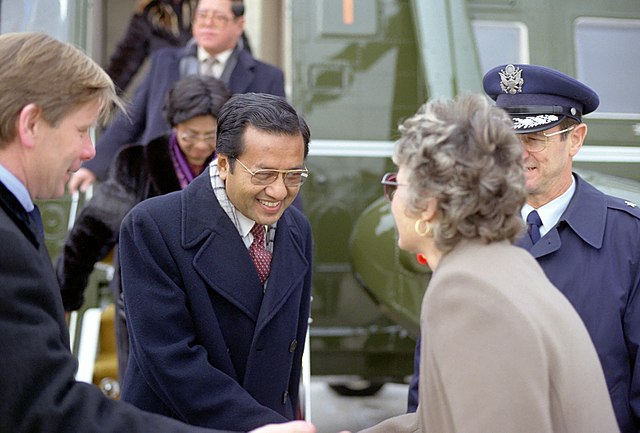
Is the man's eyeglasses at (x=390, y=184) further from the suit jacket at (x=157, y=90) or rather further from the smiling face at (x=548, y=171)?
the suit jacket at (x=157, y=90)

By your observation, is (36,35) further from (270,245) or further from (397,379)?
(397,379)

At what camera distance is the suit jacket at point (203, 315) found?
254cm

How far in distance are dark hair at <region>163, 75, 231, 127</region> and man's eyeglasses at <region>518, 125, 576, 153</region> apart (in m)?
1.47

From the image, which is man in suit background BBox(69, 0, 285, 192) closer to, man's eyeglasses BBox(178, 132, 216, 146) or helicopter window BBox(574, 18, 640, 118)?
man's eyeglasses BBox(178, 132, 216, 146)

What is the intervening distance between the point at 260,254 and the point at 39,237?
0.94 meters

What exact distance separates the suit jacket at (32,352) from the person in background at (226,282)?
0.60 m

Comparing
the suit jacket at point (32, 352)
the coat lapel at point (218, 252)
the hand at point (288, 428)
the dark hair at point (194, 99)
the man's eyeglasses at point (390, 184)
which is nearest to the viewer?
the suit jacket at point (32, 352)

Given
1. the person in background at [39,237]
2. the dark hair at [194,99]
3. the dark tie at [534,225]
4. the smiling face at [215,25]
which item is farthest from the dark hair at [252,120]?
the smiling face at [215,25]

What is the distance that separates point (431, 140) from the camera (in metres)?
2.07

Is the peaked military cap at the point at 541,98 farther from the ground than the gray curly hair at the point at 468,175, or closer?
farther from the ground

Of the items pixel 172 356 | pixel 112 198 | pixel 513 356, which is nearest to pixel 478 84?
pixel 112 198

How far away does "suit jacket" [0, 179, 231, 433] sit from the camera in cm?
180

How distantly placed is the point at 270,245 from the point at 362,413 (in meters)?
4.22

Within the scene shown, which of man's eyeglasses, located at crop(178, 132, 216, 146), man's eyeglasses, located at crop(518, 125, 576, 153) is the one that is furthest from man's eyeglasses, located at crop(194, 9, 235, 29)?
man's eyeglasses, located at crop(518, 125, 576, 153)
